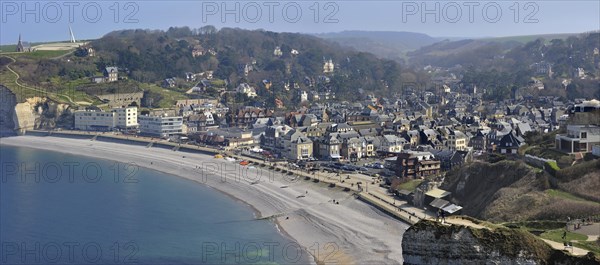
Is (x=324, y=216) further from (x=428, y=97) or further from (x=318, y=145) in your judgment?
(x=428, y=97)

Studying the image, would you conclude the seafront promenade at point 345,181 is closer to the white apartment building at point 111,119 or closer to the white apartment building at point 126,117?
the white apartment building at point 111,119

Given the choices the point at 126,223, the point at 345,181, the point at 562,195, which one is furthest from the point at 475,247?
the point at 345,181

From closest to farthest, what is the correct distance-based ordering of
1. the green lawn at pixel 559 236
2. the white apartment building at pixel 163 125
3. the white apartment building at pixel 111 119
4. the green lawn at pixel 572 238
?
the green lawn at pixel 572 238, the green lawn at pixel 559 236, the white apartment building at pixel 163 125, the white apartment building at pixel 111 119

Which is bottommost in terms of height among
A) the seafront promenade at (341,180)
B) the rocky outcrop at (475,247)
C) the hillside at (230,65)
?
the seafront promenade at (341,180)

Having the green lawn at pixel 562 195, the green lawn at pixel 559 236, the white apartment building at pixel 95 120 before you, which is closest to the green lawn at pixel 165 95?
the white apartment building at pixel 95 120

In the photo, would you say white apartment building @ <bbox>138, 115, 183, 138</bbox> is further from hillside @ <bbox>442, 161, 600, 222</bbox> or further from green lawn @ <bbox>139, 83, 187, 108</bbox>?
hillside @ <bbox>442, 161, 600, 222</bbox>

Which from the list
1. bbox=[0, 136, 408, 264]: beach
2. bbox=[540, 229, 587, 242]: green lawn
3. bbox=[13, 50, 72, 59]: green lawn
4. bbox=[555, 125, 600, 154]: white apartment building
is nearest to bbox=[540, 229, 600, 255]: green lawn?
bbox=[540, 229, 587, 242]: green lawn
